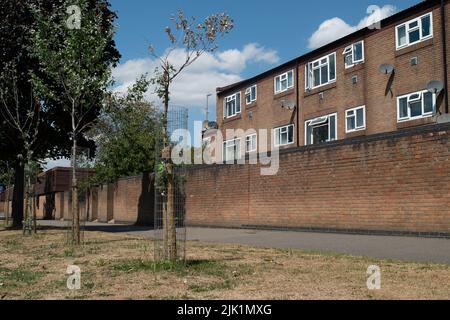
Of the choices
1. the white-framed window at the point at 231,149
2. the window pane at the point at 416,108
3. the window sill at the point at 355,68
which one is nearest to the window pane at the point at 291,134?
the white-framed window at the point at 231,149

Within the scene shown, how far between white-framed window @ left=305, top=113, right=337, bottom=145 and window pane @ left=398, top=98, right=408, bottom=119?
15.5ft

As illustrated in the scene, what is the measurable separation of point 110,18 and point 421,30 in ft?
44.9

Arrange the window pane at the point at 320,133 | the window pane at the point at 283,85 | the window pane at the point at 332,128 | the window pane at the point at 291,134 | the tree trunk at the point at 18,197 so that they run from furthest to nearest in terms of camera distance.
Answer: the window pane at the point at 283,85, the window pane at the point at 291,134, the window pane at the point at 320,133, the window pane at the point at 332,128, the tree trunk at the point at 18,197

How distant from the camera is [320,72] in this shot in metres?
29.7

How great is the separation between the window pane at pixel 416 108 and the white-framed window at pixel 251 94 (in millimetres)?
13972

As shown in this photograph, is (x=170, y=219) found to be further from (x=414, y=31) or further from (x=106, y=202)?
(x=106, y=202)

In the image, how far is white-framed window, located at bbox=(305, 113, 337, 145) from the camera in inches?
1125

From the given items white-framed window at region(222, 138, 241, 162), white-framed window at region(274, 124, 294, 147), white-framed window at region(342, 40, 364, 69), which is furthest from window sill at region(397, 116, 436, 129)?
white-framed window at region(222, 138, 241, 162)

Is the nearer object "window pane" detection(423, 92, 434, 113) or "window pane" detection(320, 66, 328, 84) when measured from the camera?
"window pane" detection(423, 92, 434, 113)

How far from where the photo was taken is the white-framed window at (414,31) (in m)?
22.7

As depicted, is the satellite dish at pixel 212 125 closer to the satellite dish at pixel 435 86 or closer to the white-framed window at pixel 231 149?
the white-framed window at pixel 231 149

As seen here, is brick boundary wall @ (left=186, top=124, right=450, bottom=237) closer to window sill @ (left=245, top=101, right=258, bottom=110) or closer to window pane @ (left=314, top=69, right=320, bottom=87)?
window pane @ (left=314, top=69, right=320, bottom=87)

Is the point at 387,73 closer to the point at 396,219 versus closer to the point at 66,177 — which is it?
the point at 396,219
